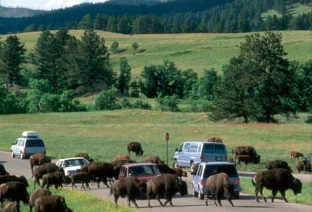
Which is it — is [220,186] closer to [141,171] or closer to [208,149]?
[141,171]

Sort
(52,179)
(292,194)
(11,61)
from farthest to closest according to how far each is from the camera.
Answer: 1. (11,61)
2. (52,179)
3. (292,194)

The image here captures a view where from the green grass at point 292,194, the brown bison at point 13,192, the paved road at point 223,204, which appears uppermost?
the brown bison at point 13,192

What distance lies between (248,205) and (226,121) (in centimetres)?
6160

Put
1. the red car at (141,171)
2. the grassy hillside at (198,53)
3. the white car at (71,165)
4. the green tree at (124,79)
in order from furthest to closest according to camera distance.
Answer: the grassy hillside at (198,53), the green tree at (124,79), the white car at (71,165), the red car at (141,171)

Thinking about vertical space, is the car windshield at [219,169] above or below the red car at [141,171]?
above

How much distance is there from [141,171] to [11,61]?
4955 inches

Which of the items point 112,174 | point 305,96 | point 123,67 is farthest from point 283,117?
point 112,174

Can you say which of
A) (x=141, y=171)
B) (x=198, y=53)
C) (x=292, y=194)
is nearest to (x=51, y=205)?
(x=141, y=171)

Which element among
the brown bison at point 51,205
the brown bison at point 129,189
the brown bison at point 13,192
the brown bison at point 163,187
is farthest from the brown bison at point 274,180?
the brown bison at point 13,192

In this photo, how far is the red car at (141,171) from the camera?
29.3m

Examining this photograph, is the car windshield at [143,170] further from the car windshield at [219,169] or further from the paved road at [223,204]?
the car windshield at [219,169]

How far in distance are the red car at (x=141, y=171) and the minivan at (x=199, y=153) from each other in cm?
881

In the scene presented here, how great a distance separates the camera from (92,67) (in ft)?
471

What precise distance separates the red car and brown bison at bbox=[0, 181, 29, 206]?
4.15 meters
